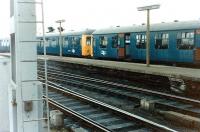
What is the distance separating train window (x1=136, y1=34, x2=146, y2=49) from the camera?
2267 centimetres

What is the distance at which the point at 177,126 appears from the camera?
→ 30.2ft

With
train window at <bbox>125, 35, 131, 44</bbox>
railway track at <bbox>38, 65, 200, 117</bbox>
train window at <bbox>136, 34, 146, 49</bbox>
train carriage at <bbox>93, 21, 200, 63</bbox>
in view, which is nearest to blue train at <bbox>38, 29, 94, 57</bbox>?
train carriage at <bbox>93, 21, 200, 63</bbox>

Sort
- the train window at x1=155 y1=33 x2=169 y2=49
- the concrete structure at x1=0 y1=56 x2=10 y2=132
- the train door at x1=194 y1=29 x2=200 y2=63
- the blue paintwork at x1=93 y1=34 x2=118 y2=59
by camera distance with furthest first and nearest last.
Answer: the blue paintwork at x1=93 y1=34 x2=118 y2=59, the train window at x1=155 y1=33 x2=169 y2=49, the train door at x1=194 y1=29 x2=200 y2=63, the concrete structure at x1=0 y1=56 x2=10 y2=132

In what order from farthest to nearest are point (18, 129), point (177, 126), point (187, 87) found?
point (187, 87)
point (177, 126)
point (18, 129)

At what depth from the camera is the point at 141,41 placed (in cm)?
2300

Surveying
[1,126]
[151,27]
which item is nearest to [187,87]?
[151,27]

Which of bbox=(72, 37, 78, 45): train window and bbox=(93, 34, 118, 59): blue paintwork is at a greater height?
bbox=(72, 37, 78, 45): train window

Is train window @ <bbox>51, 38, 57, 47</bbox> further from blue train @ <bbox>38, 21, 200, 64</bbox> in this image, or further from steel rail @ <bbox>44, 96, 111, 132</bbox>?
steel rail @ <bbox>44, 96, 111, 132</bbox>

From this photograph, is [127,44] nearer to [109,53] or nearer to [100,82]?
[109,53]

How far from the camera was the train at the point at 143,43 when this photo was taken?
62.9ft

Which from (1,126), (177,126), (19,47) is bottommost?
(177,126)

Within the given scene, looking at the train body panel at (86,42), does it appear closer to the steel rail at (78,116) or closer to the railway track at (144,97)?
the railway track at (144,97)

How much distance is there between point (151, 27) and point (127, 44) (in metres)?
2.97

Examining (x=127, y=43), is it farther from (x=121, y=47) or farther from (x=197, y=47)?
(x=197, y=47)
